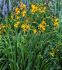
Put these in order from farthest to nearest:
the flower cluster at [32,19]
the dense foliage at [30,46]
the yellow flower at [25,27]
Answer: the flower cluster at [32,19] < the yellow flower at [25,27] < the dense foliage at [30,46]

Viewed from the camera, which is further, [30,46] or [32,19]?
[32,19]

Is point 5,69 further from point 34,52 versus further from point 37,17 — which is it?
point 37,17

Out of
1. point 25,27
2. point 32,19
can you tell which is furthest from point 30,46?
point 32,19

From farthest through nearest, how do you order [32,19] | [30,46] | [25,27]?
[32,19] → [25,27] → [30,46]

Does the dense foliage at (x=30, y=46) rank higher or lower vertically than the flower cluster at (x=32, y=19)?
lower

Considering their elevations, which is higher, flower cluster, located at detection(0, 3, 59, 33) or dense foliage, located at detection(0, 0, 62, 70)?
flower cluster, located at detection(0, 3, 59, 33)

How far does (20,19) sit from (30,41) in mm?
836

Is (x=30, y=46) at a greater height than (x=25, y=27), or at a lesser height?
lesser

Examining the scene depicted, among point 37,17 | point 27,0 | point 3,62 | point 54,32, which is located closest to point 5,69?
point 3,62

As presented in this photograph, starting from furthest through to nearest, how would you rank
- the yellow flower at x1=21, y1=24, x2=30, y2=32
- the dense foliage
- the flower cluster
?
1. the flower cluster
2. the yellow flower at x1=21, y1=24, x2=30, y2=32
3. the dense foliage

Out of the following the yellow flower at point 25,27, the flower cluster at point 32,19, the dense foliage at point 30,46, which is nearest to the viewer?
the dense foliage at point 30,46

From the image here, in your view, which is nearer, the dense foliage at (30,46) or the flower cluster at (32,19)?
the dense foliage at (30,46)

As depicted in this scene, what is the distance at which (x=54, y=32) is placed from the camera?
14.6 ft

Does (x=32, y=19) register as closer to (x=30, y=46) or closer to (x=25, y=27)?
(x=25, y=27)
